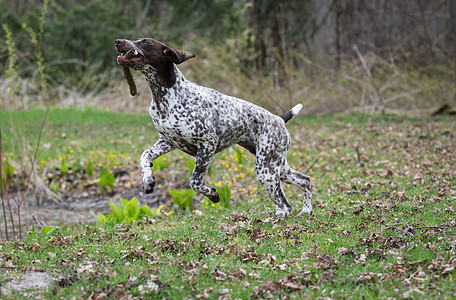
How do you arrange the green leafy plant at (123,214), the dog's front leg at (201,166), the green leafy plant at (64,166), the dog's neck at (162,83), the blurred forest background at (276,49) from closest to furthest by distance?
1. the dog's neck at (162,83)
2. the dog's front leg at (201,166)
3. the green leafy plant at (123,214)
4. the green leafy plant at (64,166)
5. the blurred forest background at (276,49)

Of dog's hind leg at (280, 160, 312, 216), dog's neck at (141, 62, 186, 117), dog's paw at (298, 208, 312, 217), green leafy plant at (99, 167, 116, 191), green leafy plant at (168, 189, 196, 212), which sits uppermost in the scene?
dog's neck at (141, 62, 186, 117)

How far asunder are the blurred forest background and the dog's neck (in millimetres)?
7667

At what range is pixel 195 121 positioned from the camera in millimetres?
4695

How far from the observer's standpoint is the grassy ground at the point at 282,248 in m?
3.53

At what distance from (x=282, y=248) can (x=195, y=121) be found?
4.91 feet

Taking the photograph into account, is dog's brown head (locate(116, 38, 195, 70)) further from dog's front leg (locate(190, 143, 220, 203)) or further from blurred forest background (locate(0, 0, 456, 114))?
blurred forest background (locate(0, 0, 456, 114))

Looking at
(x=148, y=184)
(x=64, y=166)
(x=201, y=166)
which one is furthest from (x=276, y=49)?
(x=148, y=184)

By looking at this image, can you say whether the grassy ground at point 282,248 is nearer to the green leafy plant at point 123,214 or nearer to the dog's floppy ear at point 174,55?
the green leafy plant at point 123,214

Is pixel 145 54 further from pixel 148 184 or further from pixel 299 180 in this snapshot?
pixel 299 180

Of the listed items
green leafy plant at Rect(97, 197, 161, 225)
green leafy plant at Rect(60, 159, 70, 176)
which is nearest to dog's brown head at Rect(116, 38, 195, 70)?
green leafy plant at Rect(97, 197, 161, 225)

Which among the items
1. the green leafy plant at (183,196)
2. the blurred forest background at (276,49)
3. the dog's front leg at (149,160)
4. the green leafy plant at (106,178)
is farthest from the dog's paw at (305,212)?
the blurred forest background at (276,49)

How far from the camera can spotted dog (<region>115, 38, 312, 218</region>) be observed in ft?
A: 14.8

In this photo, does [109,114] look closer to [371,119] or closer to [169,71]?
[371,119]

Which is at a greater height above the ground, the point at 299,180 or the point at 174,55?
the point at 174,55
